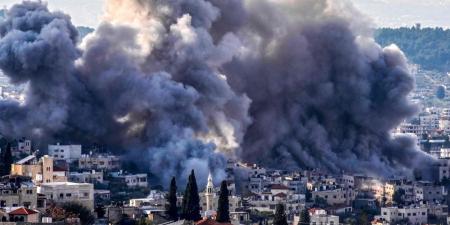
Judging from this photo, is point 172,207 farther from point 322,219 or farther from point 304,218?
point 322,219

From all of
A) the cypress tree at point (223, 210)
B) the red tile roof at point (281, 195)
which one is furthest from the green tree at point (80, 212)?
the red tile roof at point (281, 195)

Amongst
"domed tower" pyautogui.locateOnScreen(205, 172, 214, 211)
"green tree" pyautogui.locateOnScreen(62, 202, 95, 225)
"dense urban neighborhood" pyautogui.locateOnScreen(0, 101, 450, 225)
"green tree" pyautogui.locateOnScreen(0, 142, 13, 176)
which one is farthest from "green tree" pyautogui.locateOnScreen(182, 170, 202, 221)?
"green tree" pyautogui.locateOnScreen(0, 142, 13, 176)

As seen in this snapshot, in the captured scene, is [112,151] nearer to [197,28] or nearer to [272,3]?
[197,28]

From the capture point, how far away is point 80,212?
65.8m

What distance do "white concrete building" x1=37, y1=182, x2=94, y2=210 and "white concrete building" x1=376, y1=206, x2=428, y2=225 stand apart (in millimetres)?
12555

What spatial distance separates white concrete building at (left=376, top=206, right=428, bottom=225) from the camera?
77750 mm

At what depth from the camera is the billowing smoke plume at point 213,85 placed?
284 ft

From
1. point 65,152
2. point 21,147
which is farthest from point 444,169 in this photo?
point 21,147

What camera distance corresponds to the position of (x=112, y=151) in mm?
86812

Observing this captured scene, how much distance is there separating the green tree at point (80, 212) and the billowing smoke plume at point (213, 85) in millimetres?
15265

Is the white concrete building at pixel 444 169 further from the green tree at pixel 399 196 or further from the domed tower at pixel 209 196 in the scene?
the domed tower at pixel 209 196

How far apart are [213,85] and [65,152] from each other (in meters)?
8.67

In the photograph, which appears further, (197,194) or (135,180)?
(135,180)

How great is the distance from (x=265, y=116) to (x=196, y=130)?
30.8 feet
